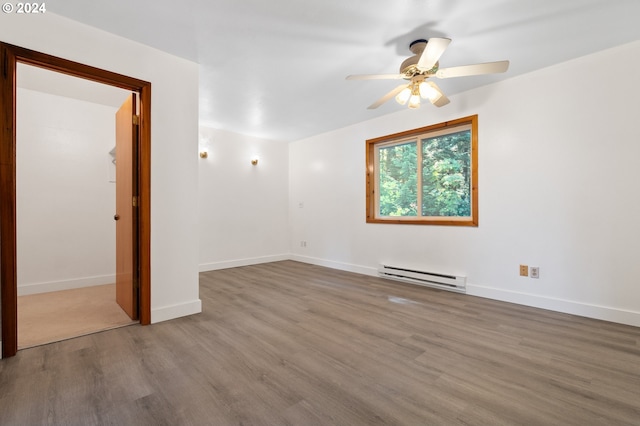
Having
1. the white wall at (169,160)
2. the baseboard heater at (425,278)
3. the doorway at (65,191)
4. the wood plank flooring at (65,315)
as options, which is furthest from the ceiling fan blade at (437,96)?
the doorway at (65,191)

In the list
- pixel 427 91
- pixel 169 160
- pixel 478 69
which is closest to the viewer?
pixel 478 69

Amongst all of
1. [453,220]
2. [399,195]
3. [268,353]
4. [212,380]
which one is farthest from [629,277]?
[212,380]

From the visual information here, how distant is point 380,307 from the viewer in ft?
9.46

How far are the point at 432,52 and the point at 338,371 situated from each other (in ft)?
7.34

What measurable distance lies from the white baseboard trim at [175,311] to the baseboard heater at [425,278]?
2.62m

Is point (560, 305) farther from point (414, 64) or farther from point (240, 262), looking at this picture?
point (240, 262)

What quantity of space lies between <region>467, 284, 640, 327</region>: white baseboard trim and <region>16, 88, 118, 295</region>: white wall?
5076 millimetres

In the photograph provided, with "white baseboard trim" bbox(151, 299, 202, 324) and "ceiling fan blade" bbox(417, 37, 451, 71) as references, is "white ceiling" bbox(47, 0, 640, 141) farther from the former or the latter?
"white baseboard trim" bbox(151, 299, 202, 324)

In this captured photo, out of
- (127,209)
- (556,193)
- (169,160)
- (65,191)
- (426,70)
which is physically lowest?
(127,209)

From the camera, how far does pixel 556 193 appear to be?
9.11 ft

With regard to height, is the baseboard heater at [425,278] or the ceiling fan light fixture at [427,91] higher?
the ceiling fan light fixture at [427,91]

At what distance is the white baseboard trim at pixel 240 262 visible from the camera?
471 centimetres

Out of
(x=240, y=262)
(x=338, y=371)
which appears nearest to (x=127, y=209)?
(x=338, y=371)

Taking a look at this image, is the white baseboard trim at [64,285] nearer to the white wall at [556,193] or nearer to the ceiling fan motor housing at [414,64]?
the white wall at [556,193]
